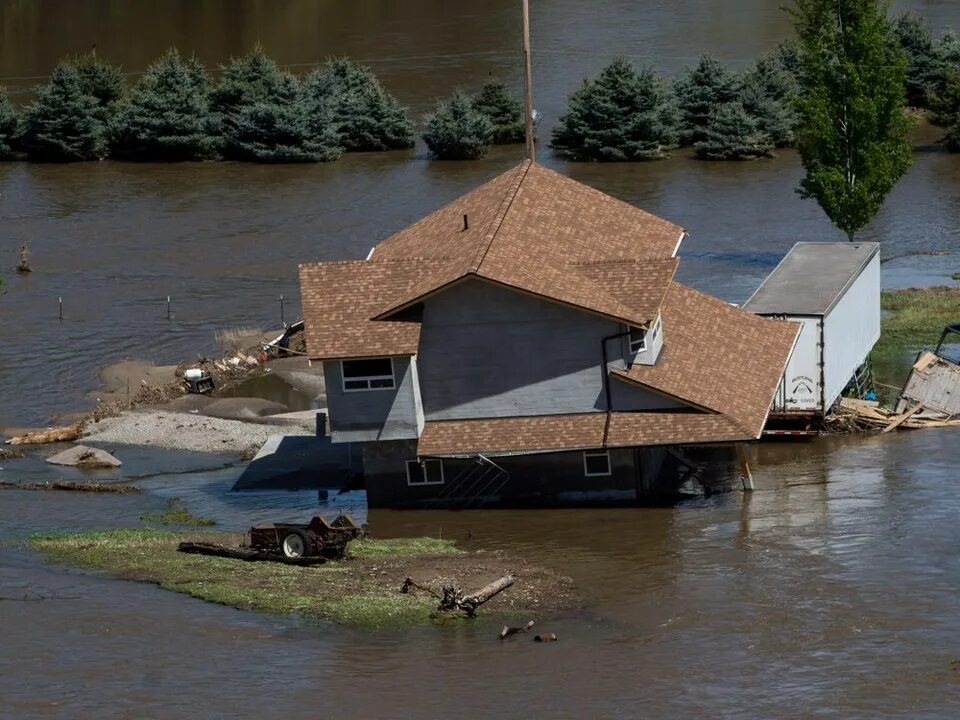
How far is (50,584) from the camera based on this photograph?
3309 centimetres

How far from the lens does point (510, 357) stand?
1495 inches

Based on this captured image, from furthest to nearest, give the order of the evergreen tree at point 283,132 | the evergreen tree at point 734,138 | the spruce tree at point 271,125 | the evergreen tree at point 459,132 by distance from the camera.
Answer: the spruce tree at point 271,125 < the evergreen tree at point 283,132 < the evergreen tree at point 459,132 < the evergreen tree at point 734,138

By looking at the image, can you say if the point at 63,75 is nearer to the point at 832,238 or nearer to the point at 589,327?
the point at 832,238

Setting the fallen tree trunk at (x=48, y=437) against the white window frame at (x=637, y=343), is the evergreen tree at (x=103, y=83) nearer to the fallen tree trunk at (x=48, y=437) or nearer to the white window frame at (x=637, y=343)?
the fallen tree trunk at (x=48, y=437)

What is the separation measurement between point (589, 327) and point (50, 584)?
1291 cm

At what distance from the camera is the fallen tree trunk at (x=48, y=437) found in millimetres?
45438

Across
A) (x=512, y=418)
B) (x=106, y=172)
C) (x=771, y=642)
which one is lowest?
(x=771, y=642)

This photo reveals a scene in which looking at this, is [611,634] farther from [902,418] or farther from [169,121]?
[169,121]

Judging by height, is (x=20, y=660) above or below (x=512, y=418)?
below

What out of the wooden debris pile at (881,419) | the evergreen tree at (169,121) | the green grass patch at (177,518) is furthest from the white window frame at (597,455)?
the evergreen tree at (169,121)

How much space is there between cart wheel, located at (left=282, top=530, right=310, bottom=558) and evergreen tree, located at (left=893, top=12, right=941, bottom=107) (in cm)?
5944

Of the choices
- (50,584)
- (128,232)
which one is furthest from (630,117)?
(50,584)

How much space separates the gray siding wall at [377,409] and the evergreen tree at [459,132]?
43007 mm

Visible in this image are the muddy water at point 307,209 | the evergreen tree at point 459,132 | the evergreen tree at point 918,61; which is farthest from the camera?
the evergreen tree at point 918,61
